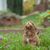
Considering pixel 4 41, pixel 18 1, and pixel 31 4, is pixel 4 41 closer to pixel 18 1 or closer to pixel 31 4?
pixel 31 4

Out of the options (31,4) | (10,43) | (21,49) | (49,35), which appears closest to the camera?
(21,49)

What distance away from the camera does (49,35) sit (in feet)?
12.0

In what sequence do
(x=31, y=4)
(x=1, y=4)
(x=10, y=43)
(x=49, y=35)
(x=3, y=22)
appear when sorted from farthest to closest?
(x=1, y=4)
(x=31, y=4)
(x=3, y=22)
(x=49, y=35)
(x=10, y=43)

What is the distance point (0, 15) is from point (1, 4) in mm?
3811

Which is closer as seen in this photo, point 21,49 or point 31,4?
point 21,49

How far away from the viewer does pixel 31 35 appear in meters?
3.41

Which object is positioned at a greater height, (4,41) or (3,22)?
(4,41)

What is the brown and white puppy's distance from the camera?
133 inches

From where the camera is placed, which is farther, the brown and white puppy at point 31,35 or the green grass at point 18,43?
the brown and white puppy at point 31,35

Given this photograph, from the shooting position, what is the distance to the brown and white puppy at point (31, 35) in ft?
11.0

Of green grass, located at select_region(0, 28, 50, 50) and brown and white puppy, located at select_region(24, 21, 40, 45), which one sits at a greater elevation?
brown and white puppy, located at select_region(24, 21, 40, 45)

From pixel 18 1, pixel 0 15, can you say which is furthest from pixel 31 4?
pixel 0 15

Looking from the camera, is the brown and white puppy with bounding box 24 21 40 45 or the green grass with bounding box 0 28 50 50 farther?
the brown and white puppy with bounding box 24 21 40 45

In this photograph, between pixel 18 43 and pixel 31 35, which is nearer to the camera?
pixel 18 43
